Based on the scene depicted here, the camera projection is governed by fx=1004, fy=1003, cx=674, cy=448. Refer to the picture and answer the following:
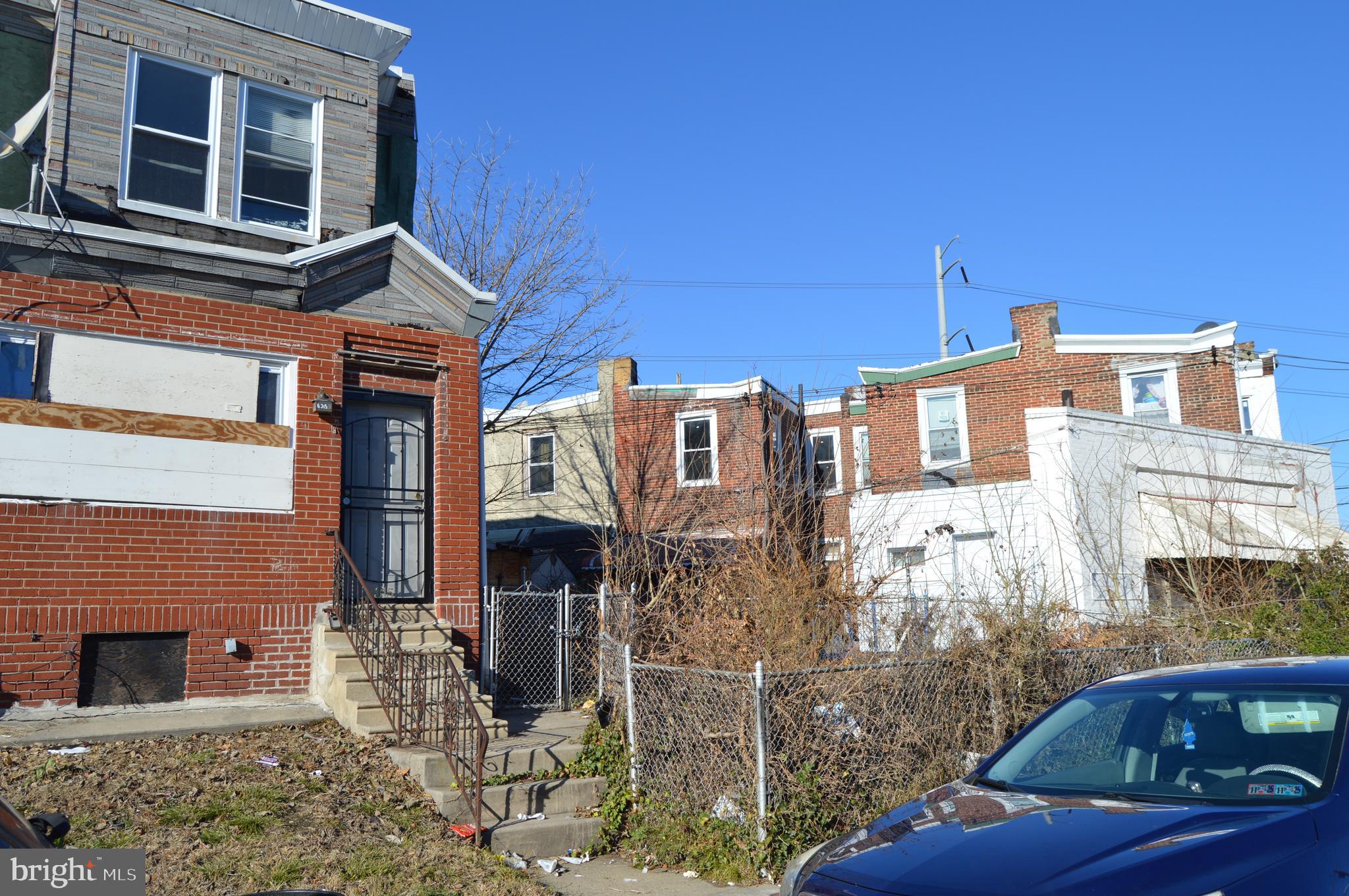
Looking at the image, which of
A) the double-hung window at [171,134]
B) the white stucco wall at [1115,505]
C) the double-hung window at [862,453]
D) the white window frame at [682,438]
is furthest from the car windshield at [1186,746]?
the white window frame at [682,438]

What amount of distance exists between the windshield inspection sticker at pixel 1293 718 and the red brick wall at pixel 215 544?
7715mm

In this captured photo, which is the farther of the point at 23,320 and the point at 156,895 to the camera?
the point at 23,320

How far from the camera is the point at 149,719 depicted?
840 centimetres

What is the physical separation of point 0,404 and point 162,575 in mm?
1918

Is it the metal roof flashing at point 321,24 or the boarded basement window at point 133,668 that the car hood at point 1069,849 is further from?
the metal roof flashing at point 321,24

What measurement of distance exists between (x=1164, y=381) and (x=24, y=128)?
20.6m

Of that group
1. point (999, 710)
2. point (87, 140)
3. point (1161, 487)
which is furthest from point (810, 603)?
point (1161, 487)

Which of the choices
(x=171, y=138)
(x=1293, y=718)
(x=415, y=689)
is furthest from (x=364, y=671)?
(x=1293, y=718)

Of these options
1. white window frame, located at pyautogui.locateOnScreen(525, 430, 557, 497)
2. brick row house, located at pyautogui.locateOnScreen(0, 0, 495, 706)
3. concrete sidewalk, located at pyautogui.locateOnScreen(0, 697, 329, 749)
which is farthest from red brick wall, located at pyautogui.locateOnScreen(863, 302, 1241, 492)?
concrete sidewalk, located at pyautogui.locateOnScreen(0, 697, 329, 749)

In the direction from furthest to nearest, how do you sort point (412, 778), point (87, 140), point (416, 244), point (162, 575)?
point (416, 244), point (87, 140), point (162, 575), point (412, 778)

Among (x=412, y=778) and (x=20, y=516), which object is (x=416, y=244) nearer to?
(x=20, y=516)

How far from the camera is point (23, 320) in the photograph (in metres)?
8.62

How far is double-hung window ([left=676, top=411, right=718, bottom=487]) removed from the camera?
2248cm

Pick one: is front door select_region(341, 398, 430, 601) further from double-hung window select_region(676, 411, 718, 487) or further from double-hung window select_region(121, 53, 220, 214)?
double-hung window select_region(676, 411, 718, 487)
